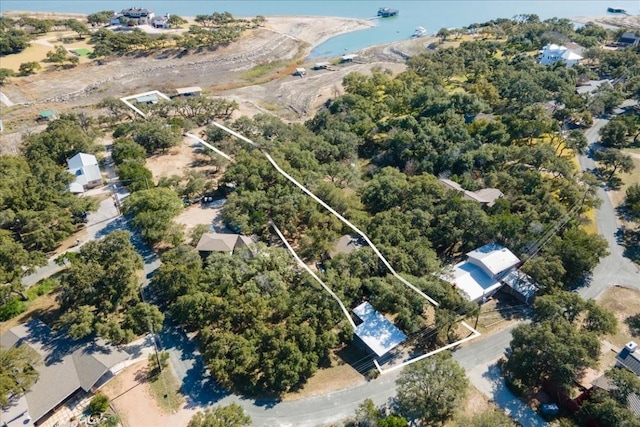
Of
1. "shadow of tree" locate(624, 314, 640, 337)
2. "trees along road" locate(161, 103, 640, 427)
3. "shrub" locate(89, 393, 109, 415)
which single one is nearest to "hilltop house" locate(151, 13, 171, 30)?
"trees along road" locate(161, 103, 640, 427)

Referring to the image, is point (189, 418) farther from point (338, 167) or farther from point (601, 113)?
point (601, 113)

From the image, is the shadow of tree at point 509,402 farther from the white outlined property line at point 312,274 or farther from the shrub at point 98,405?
the shrub at point 98,405

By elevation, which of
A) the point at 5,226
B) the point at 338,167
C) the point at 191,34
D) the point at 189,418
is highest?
the point at 191,34

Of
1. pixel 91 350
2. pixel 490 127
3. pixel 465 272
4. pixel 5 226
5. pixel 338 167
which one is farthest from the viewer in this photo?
pixel 490 127

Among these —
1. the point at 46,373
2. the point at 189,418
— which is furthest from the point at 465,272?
the point at 46,373

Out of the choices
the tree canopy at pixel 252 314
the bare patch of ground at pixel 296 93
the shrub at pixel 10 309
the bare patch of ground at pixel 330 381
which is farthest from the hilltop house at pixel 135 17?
the bare patch of ground at pixel 330 381

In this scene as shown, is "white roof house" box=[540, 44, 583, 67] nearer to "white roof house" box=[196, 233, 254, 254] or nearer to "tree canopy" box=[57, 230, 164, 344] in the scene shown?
"white roof house" box=[196, 233, 254, 254]
